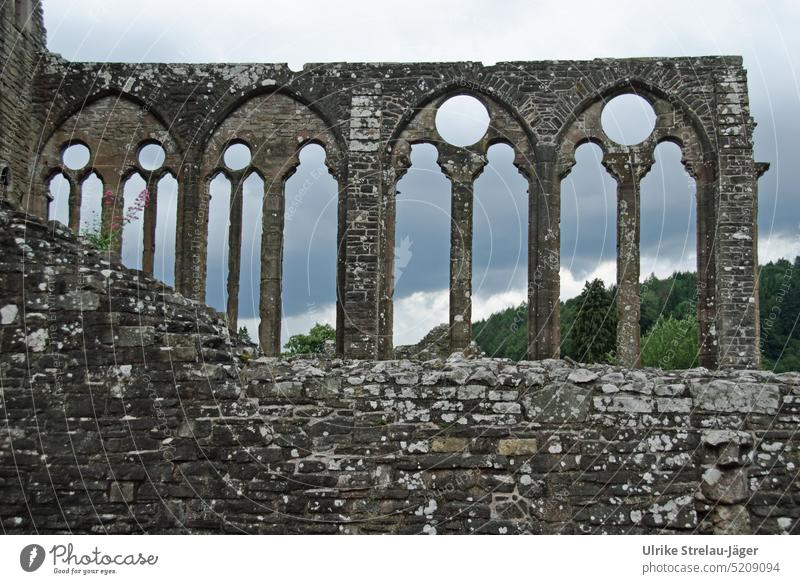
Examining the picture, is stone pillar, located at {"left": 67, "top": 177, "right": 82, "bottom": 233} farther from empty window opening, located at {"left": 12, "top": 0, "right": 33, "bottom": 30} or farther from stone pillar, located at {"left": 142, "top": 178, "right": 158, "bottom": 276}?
empty window opening, located at {"left": 12, "top": 0, "right": 33, "bottom": 30}

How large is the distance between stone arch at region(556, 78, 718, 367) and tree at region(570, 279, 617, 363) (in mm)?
18131

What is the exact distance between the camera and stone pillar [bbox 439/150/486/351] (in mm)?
15680

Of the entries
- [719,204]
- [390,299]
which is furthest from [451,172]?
[719,204]

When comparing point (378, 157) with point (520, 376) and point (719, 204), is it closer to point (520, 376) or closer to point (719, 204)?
point (719, 204)

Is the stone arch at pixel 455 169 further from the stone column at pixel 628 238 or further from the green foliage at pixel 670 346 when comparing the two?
the green foliage at pixel 670 346

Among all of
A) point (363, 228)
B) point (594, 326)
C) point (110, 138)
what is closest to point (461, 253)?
point (363, 228)

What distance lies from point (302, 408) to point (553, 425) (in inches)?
93.2

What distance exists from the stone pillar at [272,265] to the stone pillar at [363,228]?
147 cm

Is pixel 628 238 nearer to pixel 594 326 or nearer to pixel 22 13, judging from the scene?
pixel 22 13

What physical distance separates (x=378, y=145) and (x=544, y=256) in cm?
398

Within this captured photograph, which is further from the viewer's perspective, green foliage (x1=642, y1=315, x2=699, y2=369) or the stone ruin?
green foliage (x1=642, y1=315, x2=699, y2=369)

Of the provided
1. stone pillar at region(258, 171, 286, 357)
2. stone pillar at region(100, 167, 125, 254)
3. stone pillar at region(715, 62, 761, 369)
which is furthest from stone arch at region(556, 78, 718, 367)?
stone pillar at region(100, 167, 125, 254)

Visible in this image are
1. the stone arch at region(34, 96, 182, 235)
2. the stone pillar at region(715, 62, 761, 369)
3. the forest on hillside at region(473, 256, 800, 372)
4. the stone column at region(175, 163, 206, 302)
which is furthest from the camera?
the forest on hillside at region(473, 256, 800, 372)

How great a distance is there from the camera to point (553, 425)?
24.6 ft
